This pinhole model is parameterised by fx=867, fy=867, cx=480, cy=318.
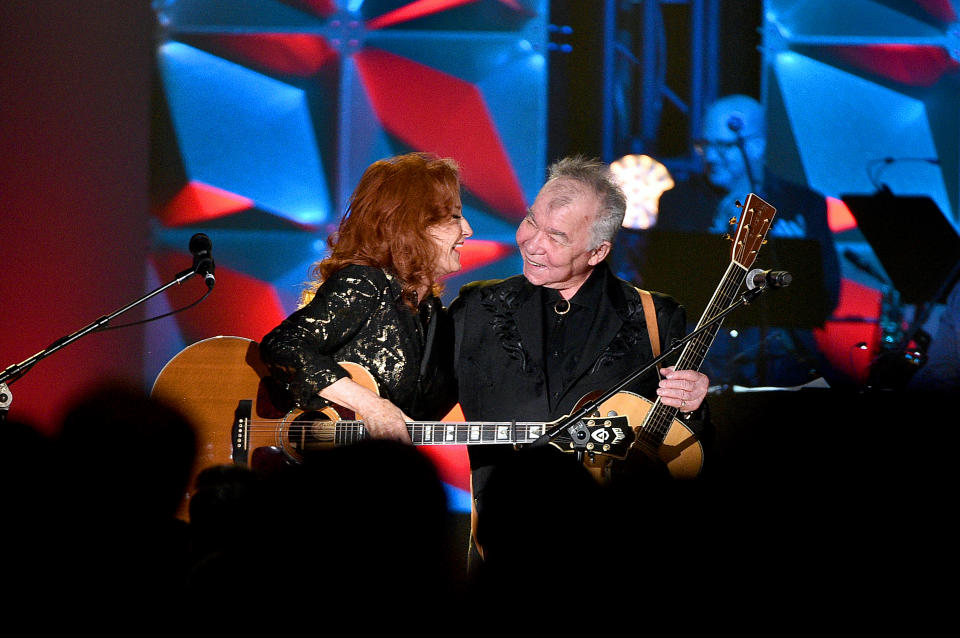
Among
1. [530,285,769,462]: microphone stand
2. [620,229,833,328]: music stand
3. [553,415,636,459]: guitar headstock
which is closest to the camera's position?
[530,285,769,462]: microphone stand

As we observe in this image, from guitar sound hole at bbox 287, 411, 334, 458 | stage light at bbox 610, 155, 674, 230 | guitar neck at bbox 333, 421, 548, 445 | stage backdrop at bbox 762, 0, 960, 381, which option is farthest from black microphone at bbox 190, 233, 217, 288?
stage backdrop at bbox 762, 0, 960, 381

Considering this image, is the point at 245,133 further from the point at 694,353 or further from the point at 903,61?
the point at 903,61

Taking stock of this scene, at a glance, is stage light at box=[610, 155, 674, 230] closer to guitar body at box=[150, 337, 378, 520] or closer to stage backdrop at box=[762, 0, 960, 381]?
stage backdrop at box=[762, 0, 960, 381]

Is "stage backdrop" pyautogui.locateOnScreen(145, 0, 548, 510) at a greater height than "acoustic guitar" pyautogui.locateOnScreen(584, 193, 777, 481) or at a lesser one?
greater

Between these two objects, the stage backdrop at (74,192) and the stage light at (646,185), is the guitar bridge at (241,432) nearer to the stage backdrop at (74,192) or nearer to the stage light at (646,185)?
the stage backdrop at (74,192)

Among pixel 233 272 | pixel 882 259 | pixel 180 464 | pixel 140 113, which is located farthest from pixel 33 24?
pixel 882 259

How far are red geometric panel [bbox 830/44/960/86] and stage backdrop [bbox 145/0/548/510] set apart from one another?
1940 millimetres

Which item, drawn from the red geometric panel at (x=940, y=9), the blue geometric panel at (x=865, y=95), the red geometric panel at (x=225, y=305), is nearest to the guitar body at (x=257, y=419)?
the red geometric panel at (x=225, y=305)

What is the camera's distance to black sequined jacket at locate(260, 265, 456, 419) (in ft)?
10.4

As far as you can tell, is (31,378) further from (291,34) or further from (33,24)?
Result: (291,34)

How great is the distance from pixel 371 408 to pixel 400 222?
74cm

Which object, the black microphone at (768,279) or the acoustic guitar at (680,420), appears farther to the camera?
the acoustic guitar at (680,420)

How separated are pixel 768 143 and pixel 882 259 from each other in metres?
1.00

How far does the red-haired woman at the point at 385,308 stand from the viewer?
3.16m
